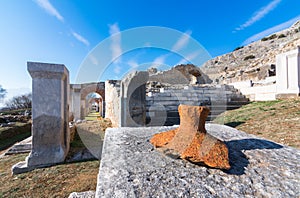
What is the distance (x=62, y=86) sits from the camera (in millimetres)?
3629

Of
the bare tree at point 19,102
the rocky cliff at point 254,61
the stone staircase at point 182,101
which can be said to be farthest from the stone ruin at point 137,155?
the bare tree at point 19,102

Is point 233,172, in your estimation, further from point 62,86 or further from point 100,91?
point 100,91

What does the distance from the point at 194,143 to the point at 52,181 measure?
9.80ft

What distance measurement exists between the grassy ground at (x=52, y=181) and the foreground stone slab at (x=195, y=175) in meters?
1.90

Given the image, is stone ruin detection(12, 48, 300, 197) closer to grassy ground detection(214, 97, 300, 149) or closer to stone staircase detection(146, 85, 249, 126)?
stone staircase detection(146, 85, 249, 126)

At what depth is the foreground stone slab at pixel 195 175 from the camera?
0.69 meters

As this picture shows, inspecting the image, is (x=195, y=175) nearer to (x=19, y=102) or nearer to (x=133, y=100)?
(x=133, y=100)

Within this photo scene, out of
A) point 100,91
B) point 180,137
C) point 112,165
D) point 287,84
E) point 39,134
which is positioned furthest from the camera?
point 100,91

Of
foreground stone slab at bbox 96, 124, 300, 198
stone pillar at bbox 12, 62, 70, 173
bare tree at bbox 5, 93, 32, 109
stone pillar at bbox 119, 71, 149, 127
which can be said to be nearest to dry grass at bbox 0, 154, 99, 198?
stone pillar at bbox 12, 62, 70, 173

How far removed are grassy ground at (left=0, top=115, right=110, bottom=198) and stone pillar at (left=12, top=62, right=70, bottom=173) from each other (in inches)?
12.3

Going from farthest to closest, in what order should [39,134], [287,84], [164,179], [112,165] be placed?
[287,84] < [39,134] < [112,165] < [164,179]

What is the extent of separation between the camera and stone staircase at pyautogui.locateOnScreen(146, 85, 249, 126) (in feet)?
17.3

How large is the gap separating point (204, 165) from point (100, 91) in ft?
50.4

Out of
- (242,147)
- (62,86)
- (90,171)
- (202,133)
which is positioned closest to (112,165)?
A: (202,133)
